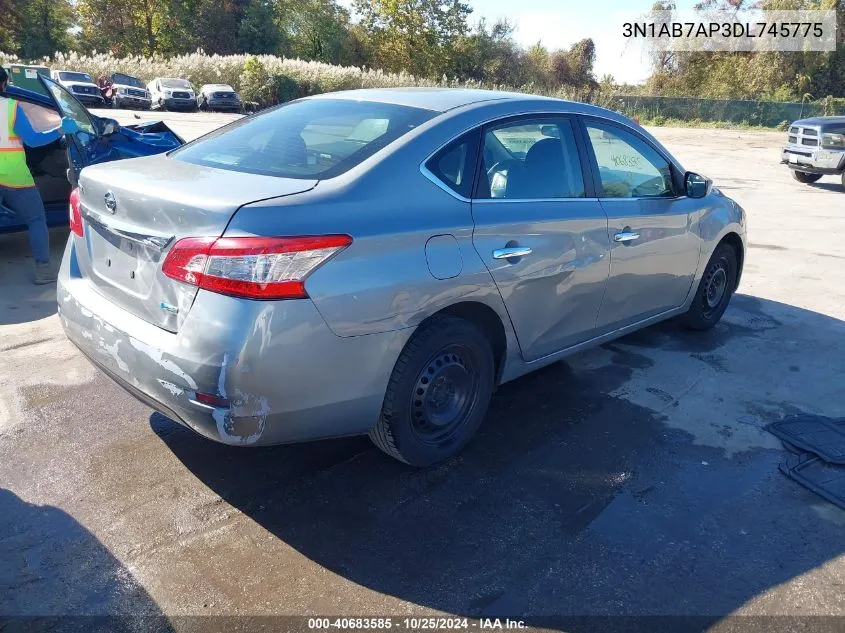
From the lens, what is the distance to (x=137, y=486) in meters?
3.21

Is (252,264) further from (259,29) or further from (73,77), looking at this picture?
(259,29)

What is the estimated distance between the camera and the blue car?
657 cm

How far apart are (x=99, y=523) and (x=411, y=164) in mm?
2040

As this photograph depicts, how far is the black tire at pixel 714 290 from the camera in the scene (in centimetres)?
530

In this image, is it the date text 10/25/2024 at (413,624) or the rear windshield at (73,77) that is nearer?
the date text 10/25/2024 at (413,624)

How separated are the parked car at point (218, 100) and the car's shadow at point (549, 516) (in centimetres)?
3386

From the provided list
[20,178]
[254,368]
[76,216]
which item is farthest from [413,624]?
[20,178]

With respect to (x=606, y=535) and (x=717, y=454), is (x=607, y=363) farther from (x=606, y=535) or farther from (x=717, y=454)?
(x=606, y=535)

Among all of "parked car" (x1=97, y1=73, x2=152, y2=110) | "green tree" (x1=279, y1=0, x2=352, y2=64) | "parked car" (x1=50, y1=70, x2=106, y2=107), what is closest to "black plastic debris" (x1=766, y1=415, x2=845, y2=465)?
"parked car" (x1=50, y1=70, x2=106, y2=107)

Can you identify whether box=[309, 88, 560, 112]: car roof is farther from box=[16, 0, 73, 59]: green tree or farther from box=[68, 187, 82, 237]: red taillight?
box=[16, 0, 73, 59]: green tree

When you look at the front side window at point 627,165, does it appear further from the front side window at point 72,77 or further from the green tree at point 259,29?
the green tree at point 259,29

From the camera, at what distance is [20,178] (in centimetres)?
590

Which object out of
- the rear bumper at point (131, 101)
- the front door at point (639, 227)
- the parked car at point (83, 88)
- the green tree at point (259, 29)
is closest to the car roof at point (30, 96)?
the front door at point (639, 227)

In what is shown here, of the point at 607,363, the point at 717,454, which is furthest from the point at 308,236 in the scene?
the point at 607,363
